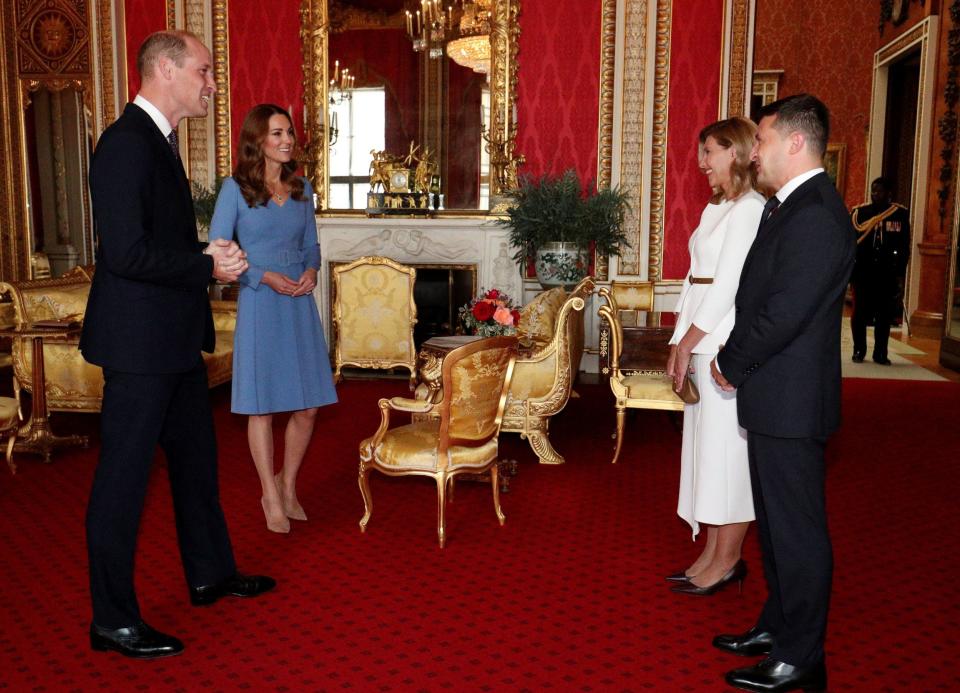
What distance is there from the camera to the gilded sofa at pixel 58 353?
5.61 metres

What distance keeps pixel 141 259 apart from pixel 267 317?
3.94ft

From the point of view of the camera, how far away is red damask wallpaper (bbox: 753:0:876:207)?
48.1 ft

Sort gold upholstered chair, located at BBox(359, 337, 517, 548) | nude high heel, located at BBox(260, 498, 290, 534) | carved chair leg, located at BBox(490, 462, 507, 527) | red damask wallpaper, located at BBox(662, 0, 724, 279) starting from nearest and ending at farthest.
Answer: gold upholstered chair, located at BBox(359, 337, 517, 548) < nude high heel, located at BBox(260, 498, 290, 534) < carved chair leg, located at BBox(490, 462, 507, 527) < red damask wallpaper, located at BBox(662, 0, 724, 279)

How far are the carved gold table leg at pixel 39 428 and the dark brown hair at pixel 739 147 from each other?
13.4 feet

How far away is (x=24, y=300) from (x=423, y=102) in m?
4.21

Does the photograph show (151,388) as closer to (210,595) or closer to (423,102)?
(210,595)

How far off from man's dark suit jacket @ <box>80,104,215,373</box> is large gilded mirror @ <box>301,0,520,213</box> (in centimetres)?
573

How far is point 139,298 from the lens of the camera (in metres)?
2.74

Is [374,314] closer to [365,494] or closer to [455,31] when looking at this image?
[455,31]

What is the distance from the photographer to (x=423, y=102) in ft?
27.9

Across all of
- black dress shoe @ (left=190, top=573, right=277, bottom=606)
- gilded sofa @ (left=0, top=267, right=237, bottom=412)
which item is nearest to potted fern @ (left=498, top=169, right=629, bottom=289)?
gilded sofa @ (left=0, top=267, right=237, bottom=412)

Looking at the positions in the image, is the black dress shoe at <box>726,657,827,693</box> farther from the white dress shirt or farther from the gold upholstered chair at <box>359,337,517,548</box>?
the white dress shirt

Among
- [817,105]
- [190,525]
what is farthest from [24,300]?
[817,105]

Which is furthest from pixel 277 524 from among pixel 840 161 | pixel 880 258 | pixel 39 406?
pixel 840 161
